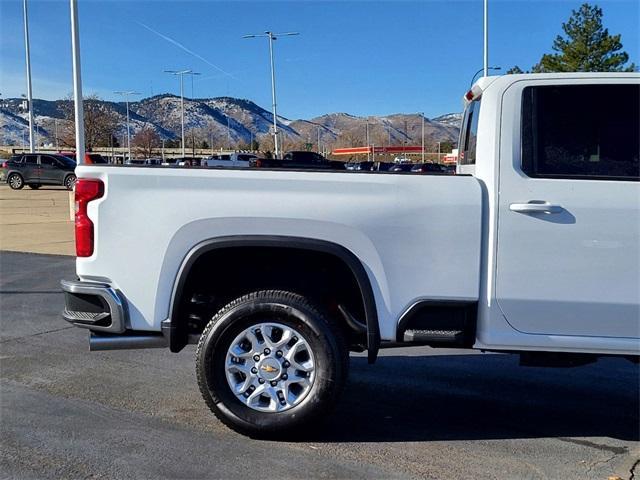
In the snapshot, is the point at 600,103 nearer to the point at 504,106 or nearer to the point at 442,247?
the point at 504,106

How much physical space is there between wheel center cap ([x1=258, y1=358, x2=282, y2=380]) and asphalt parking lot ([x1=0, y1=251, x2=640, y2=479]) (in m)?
0.42

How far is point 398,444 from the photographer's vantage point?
4.13 m

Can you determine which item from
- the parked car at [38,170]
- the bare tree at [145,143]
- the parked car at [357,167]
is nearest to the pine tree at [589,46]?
the parked car at [357,167]

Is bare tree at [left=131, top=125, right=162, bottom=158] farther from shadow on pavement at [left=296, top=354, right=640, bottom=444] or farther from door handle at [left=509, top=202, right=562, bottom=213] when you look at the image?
door handle at [left=509, top=202, right=562, bottom=213]


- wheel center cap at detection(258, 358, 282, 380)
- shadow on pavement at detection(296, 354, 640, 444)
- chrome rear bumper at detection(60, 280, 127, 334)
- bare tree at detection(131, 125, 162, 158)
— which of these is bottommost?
shadow on pavement at detection(296, 354, 640, 444)

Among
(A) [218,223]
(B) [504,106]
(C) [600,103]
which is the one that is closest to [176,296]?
(A) [218,223]

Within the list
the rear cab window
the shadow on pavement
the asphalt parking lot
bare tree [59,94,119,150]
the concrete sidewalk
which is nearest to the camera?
the asphalt parking lot

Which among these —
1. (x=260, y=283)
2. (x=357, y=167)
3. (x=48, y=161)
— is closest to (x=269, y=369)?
(x=260, y=283)

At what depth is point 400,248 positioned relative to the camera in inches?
153

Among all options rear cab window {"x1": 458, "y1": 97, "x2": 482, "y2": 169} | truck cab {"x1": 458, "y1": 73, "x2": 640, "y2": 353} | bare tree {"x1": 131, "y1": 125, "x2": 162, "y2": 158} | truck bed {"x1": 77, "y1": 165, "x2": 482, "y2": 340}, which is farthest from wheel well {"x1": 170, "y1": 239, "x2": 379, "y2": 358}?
bare tree {"x1": 131, "y1": 125, "x2": 162, "y2": 158}

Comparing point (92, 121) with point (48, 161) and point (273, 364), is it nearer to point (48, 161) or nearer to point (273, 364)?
point (48, 161)

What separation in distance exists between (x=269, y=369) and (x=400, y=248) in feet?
3.54

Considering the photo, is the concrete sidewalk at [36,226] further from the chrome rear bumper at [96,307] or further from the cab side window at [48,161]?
the chrome rear bumper at [96,307]

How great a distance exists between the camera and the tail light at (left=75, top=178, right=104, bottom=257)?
13.4ft
